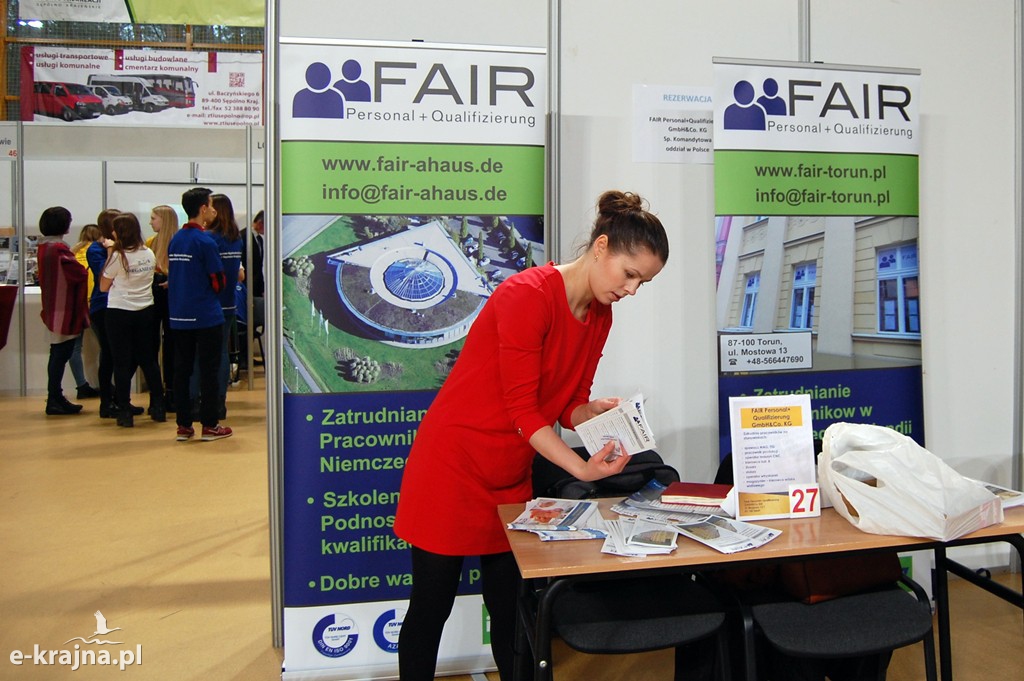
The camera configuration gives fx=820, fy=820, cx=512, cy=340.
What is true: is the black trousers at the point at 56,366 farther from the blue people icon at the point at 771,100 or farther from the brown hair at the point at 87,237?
the blue people icon at the point at 771,100

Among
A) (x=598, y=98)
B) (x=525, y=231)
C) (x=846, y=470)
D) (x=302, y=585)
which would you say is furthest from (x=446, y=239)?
(x=846, y=470)

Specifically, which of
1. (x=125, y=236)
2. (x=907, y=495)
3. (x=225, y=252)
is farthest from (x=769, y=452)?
(x=125, y=236)

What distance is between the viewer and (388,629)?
2.66 metres

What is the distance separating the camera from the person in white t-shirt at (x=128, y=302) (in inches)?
234

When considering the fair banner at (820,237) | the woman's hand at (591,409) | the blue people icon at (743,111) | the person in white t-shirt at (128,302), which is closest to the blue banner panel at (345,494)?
the woman's hand at (591,409)

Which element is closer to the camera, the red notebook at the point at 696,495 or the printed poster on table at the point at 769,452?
the printed poster on table at the point at 769,452

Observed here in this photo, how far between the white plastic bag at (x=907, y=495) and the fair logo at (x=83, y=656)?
2.30m

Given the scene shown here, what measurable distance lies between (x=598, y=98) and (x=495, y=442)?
4.98ft

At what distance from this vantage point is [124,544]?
3.88 meters

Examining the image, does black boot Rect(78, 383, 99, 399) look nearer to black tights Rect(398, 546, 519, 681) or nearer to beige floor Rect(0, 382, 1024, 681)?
beige floor Rect(0, 382, 1024, 681)

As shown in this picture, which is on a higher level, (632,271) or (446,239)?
(446,239)

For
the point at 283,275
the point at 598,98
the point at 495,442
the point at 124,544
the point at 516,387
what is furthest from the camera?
the point at 124,544

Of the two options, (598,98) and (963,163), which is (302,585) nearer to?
(598,98)

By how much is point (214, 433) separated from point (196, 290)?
4.41ft
